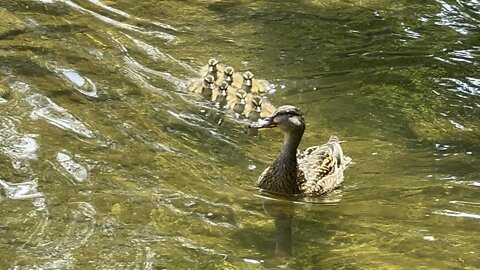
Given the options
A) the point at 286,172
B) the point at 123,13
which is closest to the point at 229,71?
the point at 286,172

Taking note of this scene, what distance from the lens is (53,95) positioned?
6.30 m

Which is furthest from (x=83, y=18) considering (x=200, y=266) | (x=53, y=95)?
(x=200, y=266)

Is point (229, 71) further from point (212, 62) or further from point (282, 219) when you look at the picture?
point (282, 219)

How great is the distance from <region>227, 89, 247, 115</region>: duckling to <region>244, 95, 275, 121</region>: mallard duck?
44 millimetres

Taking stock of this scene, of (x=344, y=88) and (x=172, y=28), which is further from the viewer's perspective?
(x=172, y=28)

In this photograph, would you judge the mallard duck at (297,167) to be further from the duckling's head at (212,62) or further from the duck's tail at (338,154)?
the duckling's head at (212,62)

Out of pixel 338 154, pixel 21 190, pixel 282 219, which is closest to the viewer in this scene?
pixel 21 190

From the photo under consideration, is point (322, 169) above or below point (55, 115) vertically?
below

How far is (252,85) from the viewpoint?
694 cm

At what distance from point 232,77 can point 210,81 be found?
0.25 meters

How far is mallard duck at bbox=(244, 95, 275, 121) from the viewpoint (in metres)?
6.62

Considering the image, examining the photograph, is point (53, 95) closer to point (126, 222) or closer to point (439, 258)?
point (126, 222)

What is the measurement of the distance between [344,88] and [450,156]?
154cm

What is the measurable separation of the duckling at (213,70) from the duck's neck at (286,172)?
152 centimetres
